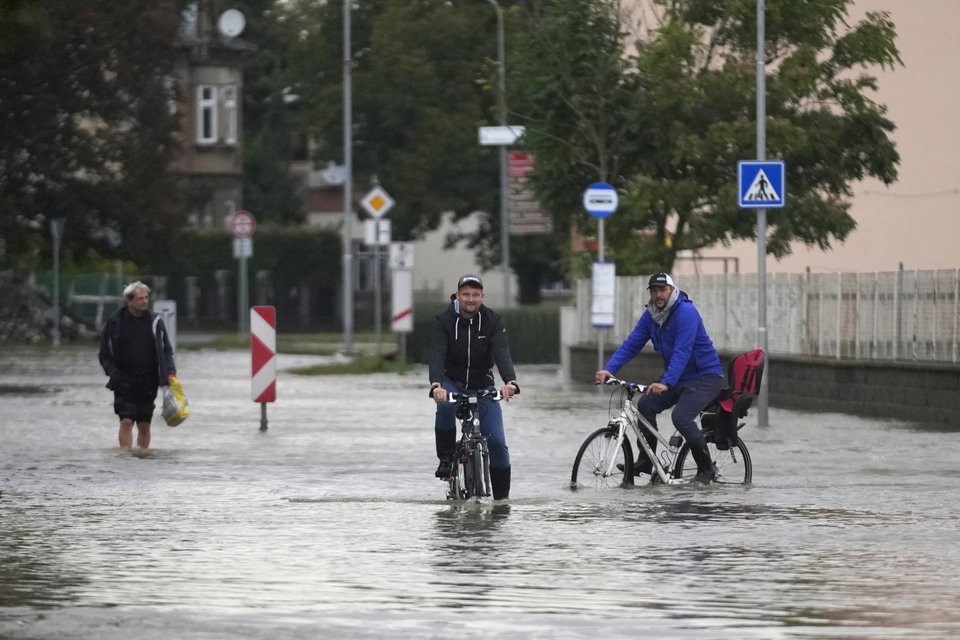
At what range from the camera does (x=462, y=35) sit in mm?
68375

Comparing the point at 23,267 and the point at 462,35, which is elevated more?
the point at 462,35

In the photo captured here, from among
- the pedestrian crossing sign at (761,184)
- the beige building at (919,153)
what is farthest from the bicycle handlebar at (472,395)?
the beige building at (919,153)

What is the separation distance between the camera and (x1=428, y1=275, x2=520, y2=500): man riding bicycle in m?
15.1

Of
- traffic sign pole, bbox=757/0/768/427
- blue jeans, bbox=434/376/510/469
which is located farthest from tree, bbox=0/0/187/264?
blue jeans, bbox=434/376/510/469

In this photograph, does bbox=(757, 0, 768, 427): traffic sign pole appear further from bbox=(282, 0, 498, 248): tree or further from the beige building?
bbox=(282, 0, 498, 248): tree

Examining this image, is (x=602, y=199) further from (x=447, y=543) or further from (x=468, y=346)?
(x=447, y=543)

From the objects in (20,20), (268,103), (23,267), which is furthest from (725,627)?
(268,103)

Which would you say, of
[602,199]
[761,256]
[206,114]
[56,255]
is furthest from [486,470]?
[206,114]

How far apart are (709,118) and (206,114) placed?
46.0m

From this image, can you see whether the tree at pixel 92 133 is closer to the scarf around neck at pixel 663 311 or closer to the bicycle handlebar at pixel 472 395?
the scarf around neck at pixel 663 311

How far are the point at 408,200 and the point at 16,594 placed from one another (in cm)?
5884

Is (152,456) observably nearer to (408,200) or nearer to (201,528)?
(201,528)

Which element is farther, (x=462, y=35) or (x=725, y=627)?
(x=462, y=35)

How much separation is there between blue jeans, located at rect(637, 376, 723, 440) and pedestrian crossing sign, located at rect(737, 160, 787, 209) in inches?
334
